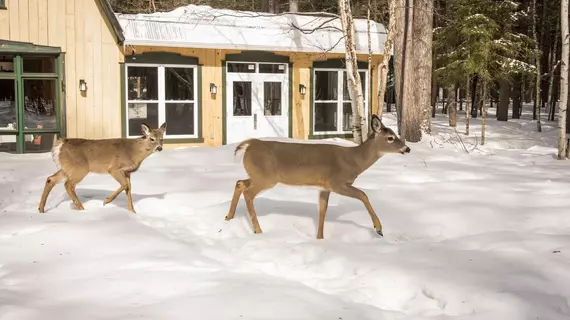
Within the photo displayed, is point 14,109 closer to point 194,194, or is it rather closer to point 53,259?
point 194,194

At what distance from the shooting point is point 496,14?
88.2 ft

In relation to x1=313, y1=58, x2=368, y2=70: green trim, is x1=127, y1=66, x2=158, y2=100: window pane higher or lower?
lower

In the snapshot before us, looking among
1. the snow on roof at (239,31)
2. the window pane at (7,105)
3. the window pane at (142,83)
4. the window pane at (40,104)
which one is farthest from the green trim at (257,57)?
the window pane at (7,105)

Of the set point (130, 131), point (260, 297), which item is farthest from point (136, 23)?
point (260, 297)

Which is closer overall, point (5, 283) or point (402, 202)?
point (5, 283)

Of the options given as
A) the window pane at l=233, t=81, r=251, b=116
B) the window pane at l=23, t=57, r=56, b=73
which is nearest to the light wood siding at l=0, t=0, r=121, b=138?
the window pane at l=23, t=57, r=56, b=73

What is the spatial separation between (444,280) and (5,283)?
3.82 metres

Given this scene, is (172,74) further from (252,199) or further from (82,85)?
(252,199)

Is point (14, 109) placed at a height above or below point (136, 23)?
below

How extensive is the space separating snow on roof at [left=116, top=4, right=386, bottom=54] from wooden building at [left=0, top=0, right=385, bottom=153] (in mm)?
32

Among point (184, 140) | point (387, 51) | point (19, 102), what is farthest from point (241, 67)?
Result: point (19, 102)

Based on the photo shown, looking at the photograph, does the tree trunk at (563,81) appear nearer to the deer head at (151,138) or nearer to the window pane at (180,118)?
the window pane at (180,118)

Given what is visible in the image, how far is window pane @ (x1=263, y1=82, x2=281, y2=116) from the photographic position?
63.9ft

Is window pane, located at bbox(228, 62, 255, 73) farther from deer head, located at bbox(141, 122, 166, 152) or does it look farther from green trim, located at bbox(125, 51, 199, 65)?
deer head, located at bbox(141, 122, 166, 152)
